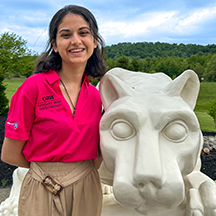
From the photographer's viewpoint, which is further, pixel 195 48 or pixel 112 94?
pixel 195 48

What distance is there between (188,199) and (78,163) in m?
0.97

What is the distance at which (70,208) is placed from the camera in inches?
65.9

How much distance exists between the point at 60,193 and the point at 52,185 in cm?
8

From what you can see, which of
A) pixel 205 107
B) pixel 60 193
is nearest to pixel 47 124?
pixel 60 193

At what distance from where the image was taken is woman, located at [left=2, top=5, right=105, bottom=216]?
5.22ft

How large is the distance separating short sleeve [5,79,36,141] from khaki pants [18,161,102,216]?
25 centimetres

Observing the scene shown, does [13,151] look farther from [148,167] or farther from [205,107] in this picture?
[205,107]

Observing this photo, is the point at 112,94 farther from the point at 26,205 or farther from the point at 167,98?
the point at 26,205

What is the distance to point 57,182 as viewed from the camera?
5.17ft

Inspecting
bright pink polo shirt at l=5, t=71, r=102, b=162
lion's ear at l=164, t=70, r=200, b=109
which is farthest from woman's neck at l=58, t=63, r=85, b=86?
lion's ear at l=164, t=70, r=200, b=109

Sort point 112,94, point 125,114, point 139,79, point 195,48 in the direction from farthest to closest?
1. point 195,48
2. point 139,79
3. point 112,94
4. point 125,114

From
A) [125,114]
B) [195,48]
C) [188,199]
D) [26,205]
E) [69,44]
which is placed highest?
[195,48]

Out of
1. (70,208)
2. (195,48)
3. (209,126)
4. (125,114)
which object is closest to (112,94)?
(125,114)

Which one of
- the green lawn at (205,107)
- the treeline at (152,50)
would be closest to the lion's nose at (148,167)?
the green lawn at (205,107)
